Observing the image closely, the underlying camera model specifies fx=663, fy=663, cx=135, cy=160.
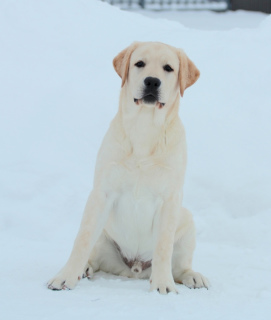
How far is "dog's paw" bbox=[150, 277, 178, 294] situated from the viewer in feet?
11.3

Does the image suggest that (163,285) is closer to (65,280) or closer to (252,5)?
(65,280)

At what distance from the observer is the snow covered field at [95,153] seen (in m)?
3.38

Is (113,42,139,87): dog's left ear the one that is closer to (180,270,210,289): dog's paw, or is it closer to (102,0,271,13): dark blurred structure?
(180,270,210,289): dog's paw

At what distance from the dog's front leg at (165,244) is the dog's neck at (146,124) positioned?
32 cm

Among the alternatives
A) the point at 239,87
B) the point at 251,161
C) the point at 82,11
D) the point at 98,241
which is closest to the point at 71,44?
the point at 82,11

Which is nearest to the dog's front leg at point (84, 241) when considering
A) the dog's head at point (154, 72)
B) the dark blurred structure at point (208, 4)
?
the dog's head at point (154, 72)

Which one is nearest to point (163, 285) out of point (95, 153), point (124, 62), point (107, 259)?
point (107, 259)

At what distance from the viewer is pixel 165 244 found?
11.7 ft

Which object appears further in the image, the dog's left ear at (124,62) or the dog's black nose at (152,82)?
the dog's left ear at (124,62)

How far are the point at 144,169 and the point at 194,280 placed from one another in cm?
74

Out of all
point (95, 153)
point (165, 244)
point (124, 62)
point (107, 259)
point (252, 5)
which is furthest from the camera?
point (252, 5)

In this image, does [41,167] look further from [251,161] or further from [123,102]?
[123,102]

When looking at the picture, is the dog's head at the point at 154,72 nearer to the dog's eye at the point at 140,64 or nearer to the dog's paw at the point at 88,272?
the dog's eye at the point at 140,64

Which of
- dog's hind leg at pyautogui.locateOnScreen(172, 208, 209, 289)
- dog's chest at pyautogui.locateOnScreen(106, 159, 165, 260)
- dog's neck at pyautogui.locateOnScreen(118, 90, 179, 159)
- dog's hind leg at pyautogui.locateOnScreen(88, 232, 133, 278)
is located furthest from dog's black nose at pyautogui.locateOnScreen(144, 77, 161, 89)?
dog's hind leg at pyautogui.locateOnScreen(88, 232, 133, 278)
